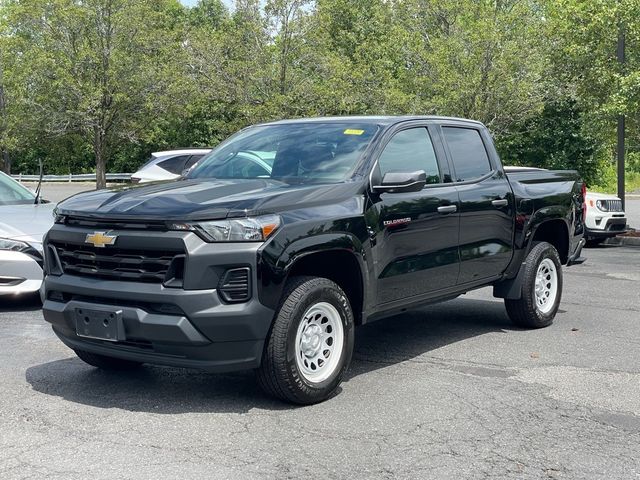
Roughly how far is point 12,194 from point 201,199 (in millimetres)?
5738

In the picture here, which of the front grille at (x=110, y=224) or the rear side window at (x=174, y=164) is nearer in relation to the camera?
the front grille at (x=110, y=224)

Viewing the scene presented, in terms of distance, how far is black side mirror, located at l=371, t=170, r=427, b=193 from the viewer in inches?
230

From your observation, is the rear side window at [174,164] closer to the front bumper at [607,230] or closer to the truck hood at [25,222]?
the truck hood at [25,222]

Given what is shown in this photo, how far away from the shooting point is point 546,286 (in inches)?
324

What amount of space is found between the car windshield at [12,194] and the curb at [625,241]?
39.1ft

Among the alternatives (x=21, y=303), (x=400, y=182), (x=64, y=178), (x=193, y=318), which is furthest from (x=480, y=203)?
(x=64, y=178)

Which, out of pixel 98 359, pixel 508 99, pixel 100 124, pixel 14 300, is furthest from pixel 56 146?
pixel 98 359

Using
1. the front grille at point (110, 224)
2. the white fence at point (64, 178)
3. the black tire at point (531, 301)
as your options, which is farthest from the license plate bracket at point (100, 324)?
the white fence at point (64, 178)

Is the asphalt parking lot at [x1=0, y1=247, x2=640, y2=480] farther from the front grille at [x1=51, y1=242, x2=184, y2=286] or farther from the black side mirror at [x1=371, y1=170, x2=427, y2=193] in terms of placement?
the black side mirror at [x1=371, y1=170, x2=427, y2=193]

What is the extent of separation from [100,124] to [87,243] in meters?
31.2

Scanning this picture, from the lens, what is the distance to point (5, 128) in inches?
1462

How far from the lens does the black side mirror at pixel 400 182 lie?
5.84 meters

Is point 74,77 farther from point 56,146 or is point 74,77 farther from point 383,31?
point 383,31

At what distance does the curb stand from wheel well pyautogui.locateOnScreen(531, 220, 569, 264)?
980 centimetres
